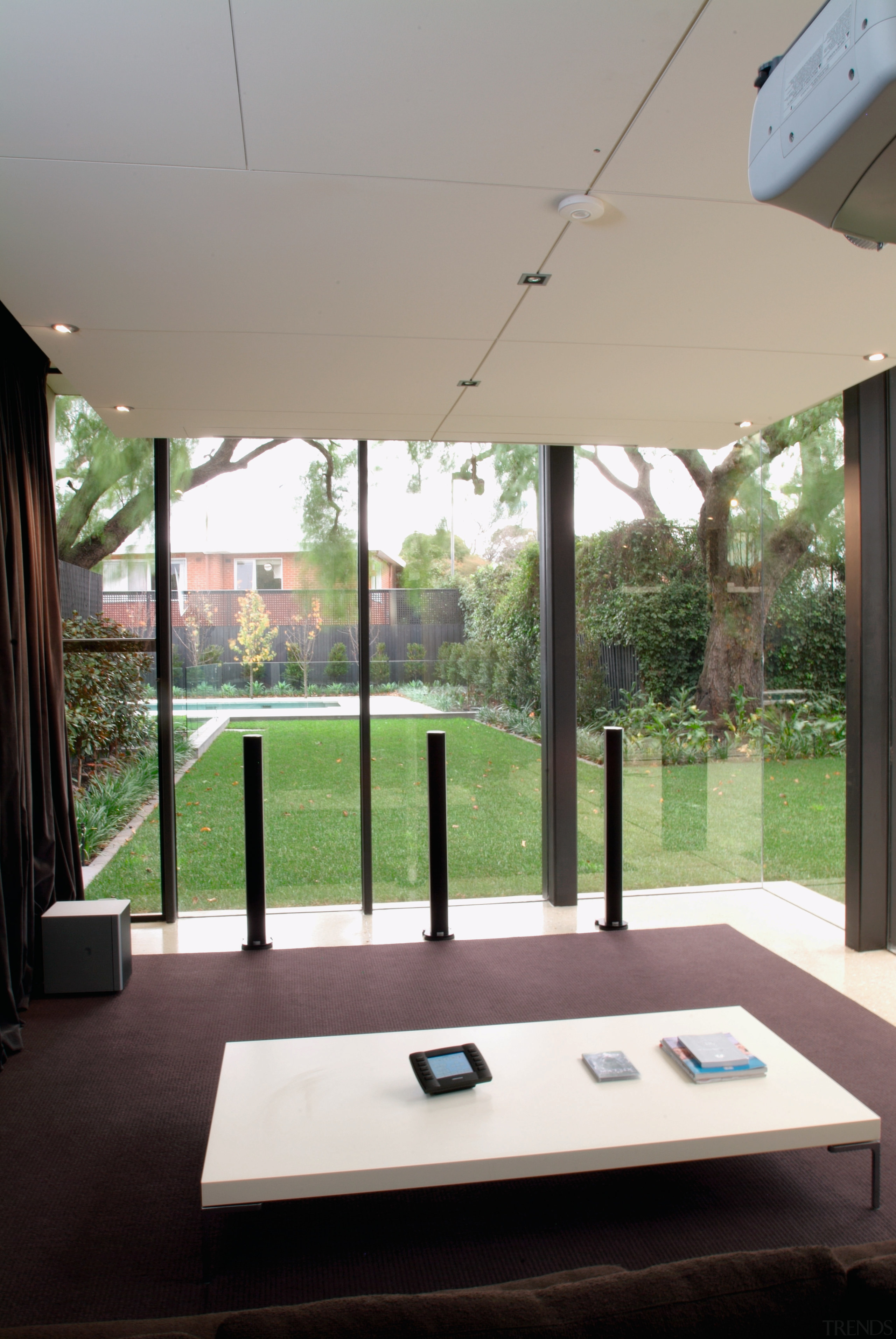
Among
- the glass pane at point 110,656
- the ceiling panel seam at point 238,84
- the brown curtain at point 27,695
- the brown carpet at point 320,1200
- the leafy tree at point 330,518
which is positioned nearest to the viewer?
the ceiling panel seam at point 238,84

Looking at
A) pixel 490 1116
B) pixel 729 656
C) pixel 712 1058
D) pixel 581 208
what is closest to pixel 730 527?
pixel 729 656

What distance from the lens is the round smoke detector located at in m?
2.13

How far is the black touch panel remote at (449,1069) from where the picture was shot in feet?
7.42

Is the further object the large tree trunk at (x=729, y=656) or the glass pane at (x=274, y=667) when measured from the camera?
the large tree trunk at (x=729, y=656)

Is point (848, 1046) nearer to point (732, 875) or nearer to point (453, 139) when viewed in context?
point (732, 875)

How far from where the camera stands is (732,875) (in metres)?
5.17

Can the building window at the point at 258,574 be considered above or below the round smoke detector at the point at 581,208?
below

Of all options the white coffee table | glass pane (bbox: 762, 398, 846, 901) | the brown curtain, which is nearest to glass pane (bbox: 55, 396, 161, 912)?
the brown curtain

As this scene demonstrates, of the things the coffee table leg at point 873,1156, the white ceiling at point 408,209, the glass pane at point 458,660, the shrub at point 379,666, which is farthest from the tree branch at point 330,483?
the coffee table leg at point 873,1156

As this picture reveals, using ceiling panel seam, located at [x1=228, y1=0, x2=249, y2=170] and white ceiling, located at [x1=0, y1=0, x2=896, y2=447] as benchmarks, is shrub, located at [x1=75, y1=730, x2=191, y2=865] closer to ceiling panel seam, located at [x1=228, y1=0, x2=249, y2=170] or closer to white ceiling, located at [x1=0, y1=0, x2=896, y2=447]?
white ceiling, located at [x1=0, y1=0, x2=896, y2=447]

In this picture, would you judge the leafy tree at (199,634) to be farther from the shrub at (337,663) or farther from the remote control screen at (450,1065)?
the remote control screen at (450,1065)

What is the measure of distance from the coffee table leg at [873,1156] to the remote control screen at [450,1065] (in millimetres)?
910

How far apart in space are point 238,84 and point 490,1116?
234cm

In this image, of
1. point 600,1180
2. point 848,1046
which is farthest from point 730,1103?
point 848,1046
